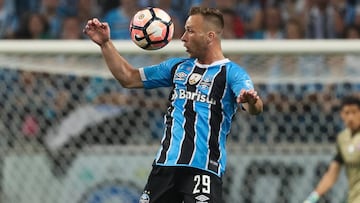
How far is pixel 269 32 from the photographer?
35.4 feet

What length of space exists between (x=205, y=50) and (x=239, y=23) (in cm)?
494

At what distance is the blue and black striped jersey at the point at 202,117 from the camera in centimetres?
575

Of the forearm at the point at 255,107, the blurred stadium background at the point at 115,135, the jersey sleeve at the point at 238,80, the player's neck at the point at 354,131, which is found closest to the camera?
the forearm at the point at 255,107

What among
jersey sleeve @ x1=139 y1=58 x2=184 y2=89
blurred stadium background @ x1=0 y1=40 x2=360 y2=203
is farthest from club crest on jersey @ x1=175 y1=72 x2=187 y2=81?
blurred stadium background @ x1=0 y1=40 x2=360 y2=203

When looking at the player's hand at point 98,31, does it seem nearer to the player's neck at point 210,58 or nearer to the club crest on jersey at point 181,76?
the club crest on jersey at point 181,76

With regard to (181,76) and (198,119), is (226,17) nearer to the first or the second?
(181,76)

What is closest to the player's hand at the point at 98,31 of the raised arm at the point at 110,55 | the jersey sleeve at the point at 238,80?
the raised arm at the point at 110,55

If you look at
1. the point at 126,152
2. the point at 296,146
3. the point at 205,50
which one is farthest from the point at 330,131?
the point at 205,50

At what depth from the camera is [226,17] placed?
34.4 feet

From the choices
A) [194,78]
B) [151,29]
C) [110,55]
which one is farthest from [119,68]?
[194,78]

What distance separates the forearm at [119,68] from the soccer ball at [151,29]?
22cm

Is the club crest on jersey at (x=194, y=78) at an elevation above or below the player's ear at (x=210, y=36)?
below

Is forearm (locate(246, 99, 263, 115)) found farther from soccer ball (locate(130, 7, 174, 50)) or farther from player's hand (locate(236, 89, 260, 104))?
soccer ball (locate(130, 7, 174, 50))

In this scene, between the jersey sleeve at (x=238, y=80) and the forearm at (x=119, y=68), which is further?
the forearm at (x=119, y=68)
